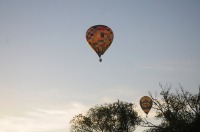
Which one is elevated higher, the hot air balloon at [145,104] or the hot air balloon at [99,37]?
the hot air balloon at [99,37]

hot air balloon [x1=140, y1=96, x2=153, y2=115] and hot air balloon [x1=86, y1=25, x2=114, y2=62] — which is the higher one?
hot air balloon [x1=86, y1=25, x2=114, y2=62]

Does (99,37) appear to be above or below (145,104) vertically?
above

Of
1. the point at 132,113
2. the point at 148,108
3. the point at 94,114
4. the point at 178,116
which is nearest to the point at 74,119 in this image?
the point at 94,114

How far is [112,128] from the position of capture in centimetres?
7394

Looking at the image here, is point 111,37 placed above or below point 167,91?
above

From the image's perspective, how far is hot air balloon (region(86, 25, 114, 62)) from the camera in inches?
1625

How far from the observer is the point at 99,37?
41250 mm

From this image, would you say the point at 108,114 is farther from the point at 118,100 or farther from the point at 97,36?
the point at 97,36

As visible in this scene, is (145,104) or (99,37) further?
(145,104)

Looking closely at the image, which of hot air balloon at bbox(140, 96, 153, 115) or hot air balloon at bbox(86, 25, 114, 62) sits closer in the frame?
hot air balloon at bbox(86, 25, 114, 62)

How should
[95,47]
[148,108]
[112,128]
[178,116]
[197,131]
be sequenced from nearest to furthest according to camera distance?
[197,131], [178,116], [95,47], [148,108], [112,128]

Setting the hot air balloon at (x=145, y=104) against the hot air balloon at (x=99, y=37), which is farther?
the hot air balloon at (x=145, y=104)

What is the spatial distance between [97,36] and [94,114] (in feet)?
128

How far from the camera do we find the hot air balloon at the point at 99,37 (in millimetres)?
41281
